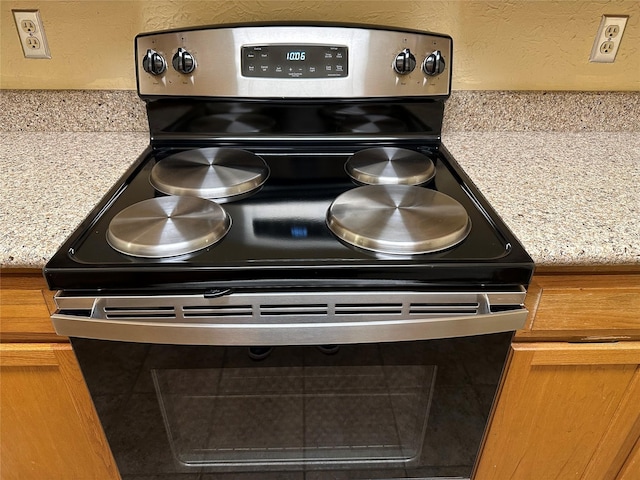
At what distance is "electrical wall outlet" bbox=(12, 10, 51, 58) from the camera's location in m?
1.09

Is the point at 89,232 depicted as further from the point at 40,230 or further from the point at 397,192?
the point at 397,192

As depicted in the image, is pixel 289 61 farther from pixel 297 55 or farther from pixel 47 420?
pixel 47 420

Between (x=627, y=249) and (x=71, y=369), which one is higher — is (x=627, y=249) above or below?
above

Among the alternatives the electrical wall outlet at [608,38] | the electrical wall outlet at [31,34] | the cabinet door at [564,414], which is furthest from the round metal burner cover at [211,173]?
the electrical wall outlet at [608,38]

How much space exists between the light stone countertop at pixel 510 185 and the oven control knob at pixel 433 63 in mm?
187

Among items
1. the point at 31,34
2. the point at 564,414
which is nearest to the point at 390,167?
the point at 564,414

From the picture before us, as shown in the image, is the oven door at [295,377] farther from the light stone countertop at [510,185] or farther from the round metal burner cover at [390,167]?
the round metal burner cover at [390,167]

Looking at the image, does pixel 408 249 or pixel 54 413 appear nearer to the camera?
pixel 408 249

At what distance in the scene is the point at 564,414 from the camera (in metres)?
0.87

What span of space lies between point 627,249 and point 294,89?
2.32ft

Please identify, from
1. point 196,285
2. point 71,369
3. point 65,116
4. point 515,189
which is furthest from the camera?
point 65,116

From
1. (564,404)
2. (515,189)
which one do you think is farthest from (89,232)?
(564,404)

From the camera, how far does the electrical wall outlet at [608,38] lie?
112cm

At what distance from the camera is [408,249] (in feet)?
2.26
